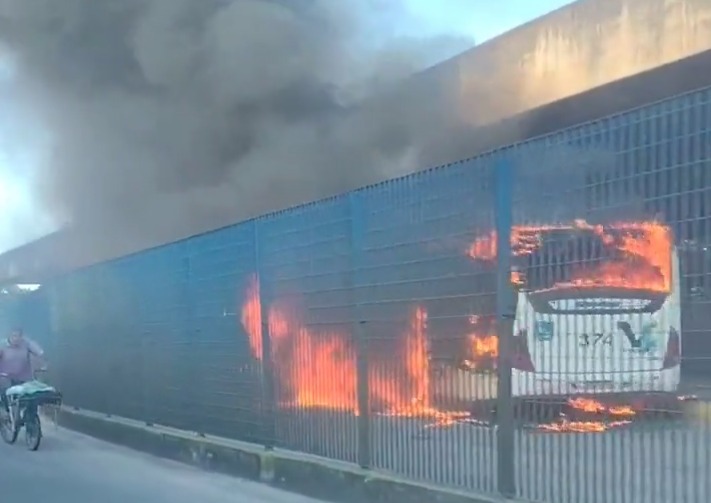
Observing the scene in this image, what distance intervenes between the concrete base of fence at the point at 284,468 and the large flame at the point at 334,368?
1.39 ft

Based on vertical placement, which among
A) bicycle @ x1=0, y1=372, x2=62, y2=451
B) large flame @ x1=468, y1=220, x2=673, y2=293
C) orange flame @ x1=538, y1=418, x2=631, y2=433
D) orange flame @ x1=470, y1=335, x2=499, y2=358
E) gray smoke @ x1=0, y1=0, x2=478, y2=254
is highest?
gray smoke @ x1=0, y1=0, x2=478, y2=254

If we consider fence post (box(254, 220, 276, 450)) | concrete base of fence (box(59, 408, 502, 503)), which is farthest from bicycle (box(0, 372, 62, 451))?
fence post (box(254, 220, 276, 450))

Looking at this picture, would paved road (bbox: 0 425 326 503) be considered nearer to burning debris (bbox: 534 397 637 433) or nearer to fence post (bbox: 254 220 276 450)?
fence post (bbox: 254 220 276 450)

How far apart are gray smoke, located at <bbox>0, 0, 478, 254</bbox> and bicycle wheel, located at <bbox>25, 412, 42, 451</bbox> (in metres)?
5.51

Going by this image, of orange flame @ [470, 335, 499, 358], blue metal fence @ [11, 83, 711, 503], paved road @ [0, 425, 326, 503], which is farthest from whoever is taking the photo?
paved road @ [0, 425, 326, 503]

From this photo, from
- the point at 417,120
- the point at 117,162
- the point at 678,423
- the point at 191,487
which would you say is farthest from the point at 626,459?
the point at 117,162

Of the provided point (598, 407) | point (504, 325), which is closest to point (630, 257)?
point (598, 407)

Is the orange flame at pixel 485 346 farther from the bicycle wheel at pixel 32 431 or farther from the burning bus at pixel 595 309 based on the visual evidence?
the bicycle wheel at pixel 32 431

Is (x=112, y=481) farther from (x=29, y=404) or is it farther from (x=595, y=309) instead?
(x=595, y=309)

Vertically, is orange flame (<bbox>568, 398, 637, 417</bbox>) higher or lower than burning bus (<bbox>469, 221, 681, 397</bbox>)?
lower

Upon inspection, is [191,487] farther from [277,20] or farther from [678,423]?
[277,20]

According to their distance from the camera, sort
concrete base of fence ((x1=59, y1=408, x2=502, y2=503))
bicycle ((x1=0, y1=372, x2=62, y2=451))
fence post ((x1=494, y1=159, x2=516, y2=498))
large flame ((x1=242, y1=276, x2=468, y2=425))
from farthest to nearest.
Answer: bicycle ((x1=0, y1=372, x2=62, y2=451))
large flame ((x1=242, y1=276, x2=468, y2=425))
concrete base of fence ((x1=59, y1=408, x2=502, y2=503))
fence post ((x1=494, y1=159, x2=516, y2=498))

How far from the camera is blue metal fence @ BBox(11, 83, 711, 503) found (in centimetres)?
472

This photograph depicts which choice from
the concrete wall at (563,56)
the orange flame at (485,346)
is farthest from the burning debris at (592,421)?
the concrete wall at (563,56)
